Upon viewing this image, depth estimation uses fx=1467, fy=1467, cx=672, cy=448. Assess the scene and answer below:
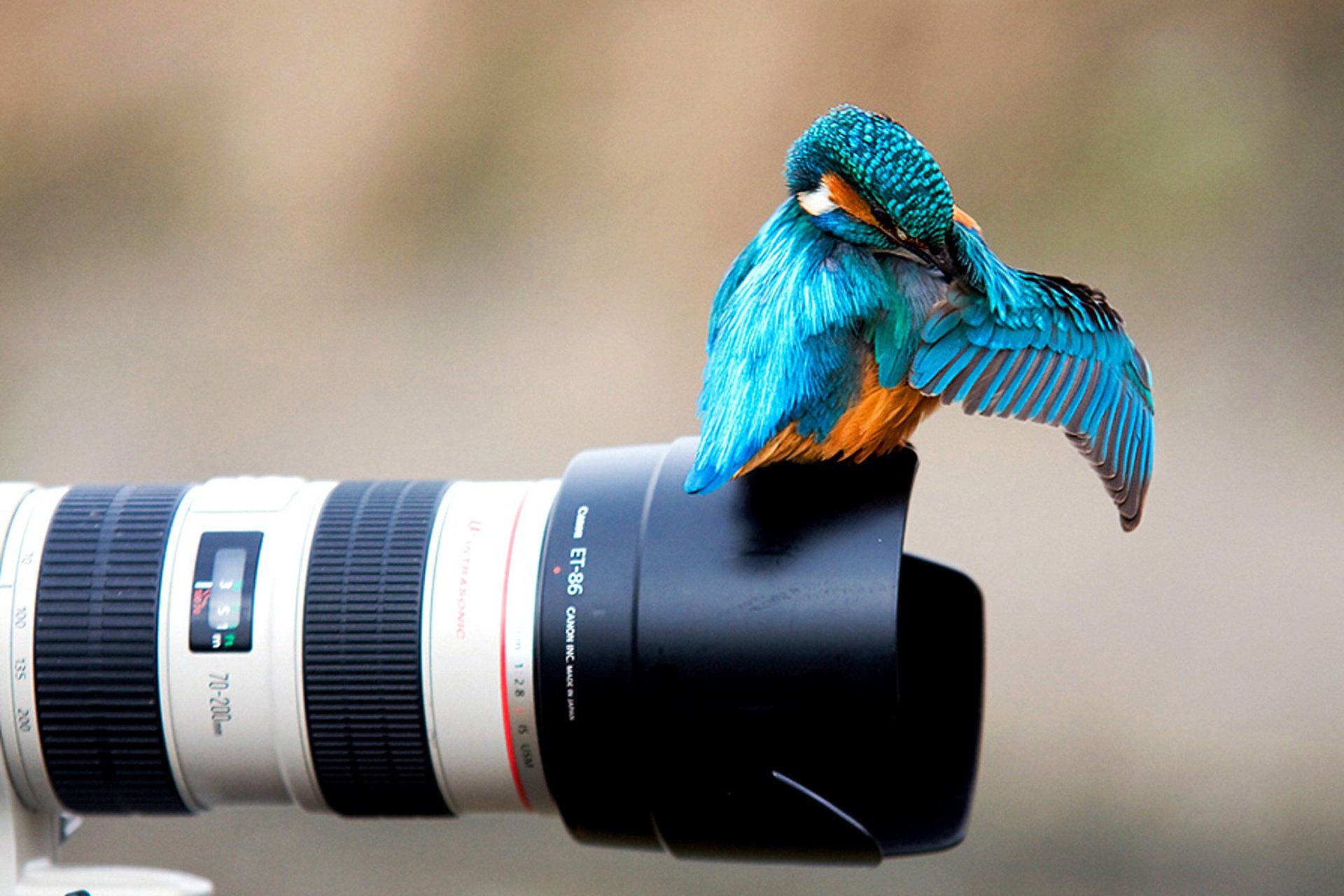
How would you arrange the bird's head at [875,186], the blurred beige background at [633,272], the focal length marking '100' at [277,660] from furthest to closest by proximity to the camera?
the blurred beige background at [633,272] < the focal length marking '100' at [277,660] < the bird's head at [875,186]

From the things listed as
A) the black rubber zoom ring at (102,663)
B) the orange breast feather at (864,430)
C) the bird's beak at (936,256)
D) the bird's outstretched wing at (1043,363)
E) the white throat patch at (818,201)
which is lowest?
the black rubber zoom ring at (102,663)

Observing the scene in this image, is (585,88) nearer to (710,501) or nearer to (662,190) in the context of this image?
(662,190)

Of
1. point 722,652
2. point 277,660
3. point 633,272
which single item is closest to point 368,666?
Result: point 277,660

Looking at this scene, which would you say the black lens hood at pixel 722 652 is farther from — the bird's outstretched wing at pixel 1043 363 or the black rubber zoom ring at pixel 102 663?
the black rubber zoom ring at pixel 102 663

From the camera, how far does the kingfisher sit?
500mm

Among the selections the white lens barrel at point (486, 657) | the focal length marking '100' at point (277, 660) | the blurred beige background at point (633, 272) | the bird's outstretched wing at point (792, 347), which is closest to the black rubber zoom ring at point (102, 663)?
the focal length marking '100' at point (277, 660)

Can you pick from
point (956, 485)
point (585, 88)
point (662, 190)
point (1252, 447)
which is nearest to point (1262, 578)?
point (1252, 447)

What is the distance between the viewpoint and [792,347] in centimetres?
50

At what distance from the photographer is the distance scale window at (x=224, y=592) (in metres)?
0.58

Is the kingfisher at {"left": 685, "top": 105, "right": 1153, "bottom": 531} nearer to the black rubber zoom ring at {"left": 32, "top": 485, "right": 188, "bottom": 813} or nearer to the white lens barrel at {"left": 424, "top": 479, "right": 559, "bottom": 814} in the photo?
the white lens barrel at {"left": 424, "top": 479, "right": 559, "bottom": 814}

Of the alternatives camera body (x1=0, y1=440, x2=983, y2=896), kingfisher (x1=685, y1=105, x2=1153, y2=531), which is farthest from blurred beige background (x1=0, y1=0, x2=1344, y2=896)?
kingfisher (x1=685, y1=105, x2=1153, y2=531)

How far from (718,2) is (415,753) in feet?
2.74

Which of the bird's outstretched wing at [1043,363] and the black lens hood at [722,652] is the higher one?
the bird's outstretched wing at [1043,363]

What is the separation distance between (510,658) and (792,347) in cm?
17
